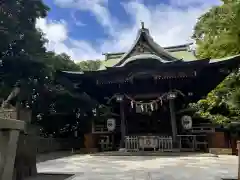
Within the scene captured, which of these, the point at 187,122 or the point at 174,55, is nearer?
the point at 187,122

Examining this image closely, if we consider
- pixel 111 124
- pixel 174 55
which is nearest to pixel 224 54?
pixel 174 55

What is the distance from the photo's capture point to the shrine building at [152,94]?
13.3 metres

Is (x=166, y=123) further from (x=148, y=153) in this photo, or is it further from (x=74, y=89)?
(x=74, y=89)

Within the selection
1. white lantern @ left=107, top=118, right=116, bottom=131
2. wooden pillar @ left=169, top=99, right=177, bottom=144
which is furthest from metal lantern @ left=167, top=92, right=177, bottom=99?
white lantern @ left=107, top=118, right=116, bottom=131

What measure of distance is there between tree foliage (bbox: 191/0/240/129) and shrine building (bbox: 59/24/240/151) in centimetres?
82

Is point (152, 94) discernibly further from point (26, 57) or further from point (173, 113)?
point (26, 57)

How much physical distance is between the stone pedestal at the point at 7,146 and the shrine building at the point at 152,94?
10693mm

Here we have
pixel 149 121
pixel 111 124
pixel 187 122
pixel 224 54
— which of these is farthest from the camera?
pixel 149 121

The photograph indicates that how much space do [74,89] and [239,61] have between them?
10.9 m

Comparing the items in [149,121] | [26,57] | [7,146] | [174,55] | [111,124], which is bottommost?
[7,146]

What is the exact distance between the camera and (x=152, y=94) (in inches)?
577

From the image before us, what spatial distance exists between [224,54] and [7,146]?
44.1ft

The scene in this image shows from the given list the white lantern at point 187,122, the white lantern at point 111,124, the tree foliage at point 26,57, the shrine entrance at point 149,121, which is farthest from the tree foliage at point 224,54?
the tree foliage at point 26,57

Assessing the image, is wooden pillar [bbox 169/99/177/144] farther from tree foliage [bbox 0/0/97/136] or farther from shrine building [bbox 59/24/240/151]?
tree foliage [bbox 0/0/97/136]
